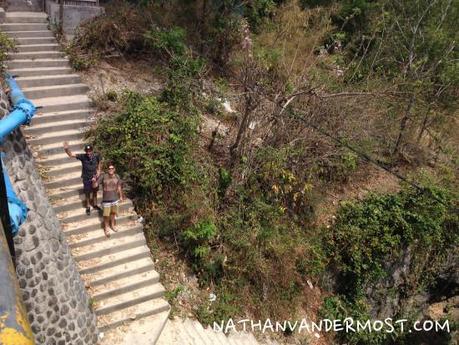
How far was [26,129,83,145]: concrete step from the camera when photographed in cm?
867

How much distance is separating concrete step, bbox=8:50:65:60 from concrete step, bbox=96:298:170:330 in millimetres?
6298

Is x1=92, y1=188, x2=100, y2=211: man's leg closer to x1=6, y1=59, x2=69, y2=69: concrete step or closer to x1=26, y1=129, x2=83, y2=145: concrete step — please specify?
x1=26, y1=129, x2=83, y2=145: concrete step

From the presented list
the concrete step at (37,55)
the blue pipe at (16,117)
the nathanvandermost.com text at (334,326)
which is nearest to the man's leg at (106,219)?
the nathanvandermost.com text at (334,326)

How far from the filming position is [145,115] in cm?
909

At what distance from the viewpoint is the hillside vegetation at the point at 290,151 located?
29.6ft

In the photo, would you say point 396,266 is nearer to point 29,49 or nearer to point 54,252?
point 54,252

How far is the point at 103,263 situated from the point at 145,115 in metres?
3.17

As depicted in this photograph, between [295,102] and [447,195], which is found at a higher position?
[295,102]

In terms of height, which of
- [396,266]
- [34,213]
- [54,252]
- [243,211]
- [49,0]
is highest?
[49,0]

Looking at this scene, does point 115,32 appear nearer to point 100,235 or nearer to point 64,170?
point 64,170

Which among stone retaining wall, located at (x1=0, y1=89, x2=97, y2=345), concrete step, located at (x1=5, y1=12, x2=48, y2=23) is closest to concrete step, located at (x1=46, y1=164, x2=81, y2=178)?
stone retaining wall, located at (x1=0, y1=89, x2=97, y2=345)

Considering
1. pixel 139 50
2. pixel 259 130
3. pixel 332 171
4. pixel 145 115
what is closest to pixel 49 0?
pixel 139 50

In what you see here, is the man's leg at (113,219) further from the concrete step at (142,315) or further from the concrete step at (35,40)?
the concrete step at (35,40)

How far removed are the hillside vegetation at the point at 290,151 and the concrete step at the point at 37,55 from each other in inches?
16.5
